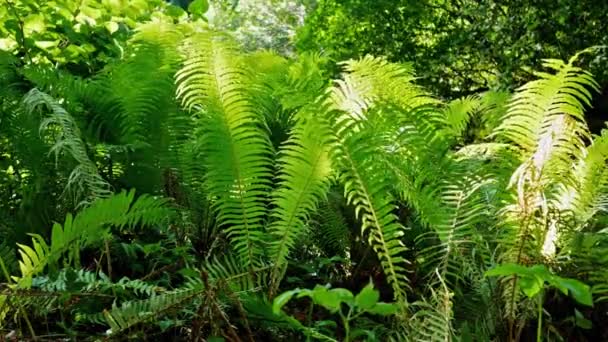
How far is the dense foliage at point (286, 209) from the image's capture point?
5.40ft

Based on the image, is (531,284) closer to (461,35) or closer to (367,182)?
(367,182)

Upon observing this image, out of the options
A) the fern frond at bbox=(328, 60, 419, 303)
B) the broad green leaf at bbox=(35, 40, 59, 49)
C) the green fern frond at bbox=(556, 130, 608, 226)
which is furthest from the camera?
the broad green leaf at bbox=(35, 40, 59, 49)

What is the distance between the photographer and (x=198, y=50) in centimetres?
202

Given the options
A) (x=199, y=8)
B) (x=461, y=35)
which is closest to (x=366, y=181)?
(x=199, y=8)

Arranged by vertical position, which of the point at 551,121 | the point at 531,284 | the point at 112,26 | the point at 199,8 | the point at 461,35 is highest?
the point at 461,35

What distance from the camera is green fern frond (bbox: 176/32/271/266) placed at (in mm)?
1913

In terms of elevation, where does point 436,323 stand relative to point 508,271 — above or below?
below

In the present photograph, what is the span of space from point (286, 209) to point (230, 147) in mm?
254

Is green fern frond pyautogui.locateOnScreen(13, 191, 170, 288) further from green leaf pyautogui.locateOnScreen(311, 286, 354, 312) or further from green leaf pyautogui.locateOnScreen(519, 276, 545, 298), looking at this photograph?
green leaf pyautogui.locateOnScreen(519, 276, 545, 298)

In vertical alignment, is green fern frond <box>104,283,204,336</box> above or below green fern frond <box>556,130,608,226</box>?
below

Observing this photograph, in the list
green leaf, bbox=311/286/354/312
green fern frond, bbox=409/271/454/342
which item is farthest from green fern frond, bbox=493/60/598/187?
green leaf, bbox=311/286/354/312

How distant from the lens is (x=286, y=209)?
1840mm

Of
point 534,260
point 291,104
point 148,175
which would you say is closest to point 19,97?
point 148,175

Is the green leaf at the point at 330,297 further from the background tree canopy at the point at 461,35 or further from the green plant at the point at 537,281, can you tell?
the background tree canopy at the point at 461,35
